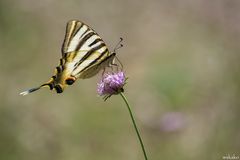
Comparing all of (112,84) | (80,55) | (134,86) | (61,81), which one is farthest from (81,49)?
(134,86)

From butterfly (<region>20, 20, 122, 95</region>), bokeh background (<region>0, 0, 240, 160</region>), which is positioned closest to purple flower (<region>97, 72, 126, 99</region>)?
butterfly (<region>20, 20, 122, 95</region>)

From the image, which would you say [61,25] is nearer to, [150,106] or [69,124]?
[69,124]

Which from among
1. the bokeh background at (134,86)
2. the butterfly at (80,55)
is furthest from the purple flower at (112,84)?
the bokeh background at (134,86)

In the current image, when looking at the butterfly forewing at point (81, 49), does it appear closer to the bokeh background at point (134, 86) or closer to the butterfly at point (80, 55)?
the butterfly at point (80, 55)

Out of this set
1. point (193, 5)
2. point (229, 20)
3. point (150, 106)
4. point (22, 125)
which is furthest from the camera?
point (193, 5)

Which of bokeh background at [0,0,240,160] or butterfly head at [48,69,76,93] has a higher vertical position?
bokeh background at [0,0,240,160]

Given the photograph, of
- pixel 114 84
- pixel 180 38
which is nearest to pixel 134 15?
pixel 180 38

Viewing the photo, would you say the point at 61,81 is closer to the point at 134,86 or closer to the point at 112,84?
the point at 112,84

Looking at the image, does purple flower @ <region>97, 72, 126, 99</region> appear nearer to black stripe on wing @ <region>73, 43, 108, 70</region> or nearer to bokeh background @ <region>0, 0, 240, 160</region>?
black stripe on wing @ <region>73, 43, 108, 70</region>
